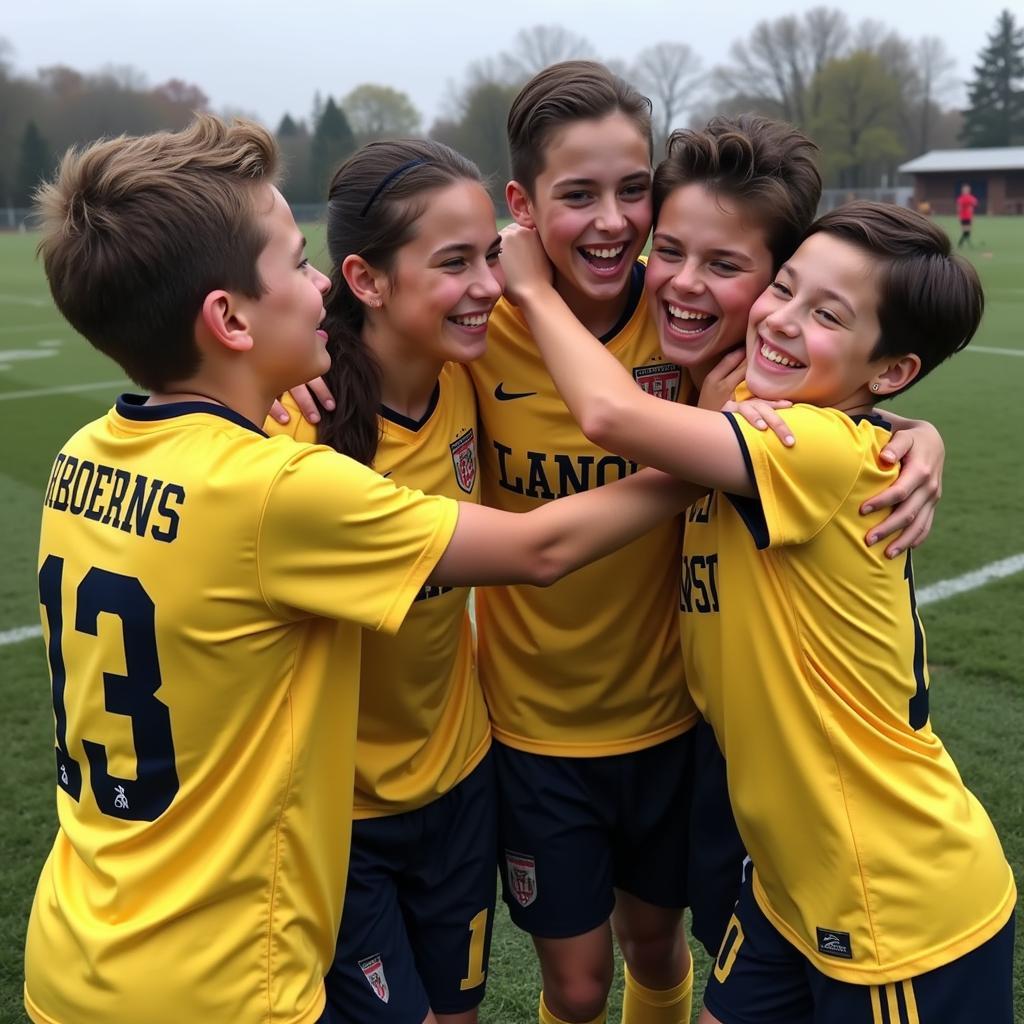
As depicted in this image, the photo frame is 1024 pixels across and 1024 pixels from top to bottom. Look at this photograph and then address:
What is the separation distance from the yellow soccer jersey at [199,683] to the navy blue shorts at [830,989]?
2.61 ft

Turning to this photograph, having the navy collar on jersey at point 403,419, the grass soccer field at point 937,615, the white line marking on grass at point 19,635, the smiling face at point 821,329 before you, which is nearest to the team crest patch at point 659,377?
the smiling face at point 821,329

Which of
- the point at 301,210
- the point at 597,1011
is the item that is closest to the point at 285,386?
the point at 597,1011

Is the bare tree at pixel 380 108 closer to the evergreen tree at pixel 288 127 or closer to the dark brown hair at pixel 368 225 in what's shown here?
the evergreen tree at pixel 288 127

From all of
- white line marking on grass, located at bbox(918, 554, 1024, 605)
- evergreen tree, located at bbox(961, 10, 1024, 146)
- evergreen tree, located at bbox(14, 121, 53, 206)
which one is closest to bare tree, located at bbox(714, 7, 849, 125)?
evergreen tree, located at bbox(961, 10, 1024, 146)

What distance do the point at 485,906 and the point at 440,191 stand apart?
4.74 feet

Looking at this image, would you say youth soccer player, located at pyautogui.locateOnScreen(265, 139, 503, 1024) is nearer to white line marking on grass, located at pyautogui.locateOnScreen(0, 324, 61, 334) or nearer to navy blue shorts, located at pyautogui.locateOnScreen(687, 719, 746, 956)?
navy blue shorts, located at pyautogui.locateOnScreen(687, 719, 746, 956)

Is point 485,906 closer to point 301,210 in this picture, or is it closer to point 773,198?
point 773,198

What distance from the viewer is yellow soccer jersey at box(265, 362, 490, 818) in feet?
7.04

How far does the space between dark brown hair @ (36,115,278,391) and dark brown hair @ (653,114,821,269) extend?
865 mm

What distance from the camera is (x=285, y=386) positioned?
1.85 m

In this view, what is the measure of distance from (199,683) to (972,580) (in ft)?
15.4

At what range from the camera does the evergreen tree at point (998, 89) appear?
245 ft

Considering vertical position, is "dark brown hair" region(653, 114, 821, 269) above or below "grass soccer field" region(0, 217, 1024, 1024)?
above

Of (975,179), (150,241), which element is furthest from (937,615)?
(975,179)
